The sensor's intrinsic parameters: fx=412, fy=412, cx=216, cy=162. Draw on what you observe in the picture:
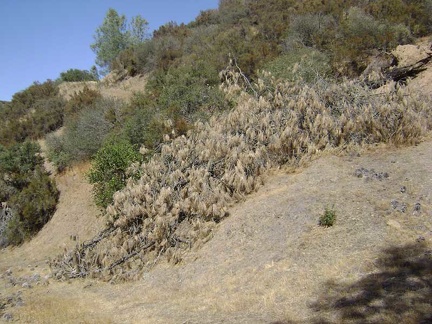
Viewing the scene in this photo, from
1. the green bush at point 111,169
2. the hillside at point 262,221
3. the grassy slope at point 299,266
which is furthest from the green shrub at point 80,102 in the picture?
the grassy slope at point 299,266

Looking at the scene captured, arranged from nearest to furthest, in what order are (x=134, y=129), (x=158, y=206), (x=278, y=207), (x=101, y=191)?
(x=278, y=207), (x=158, y=206), (x=101, y=191), (x=134, y=129)

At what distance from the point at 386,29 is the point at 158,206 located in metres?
11.5

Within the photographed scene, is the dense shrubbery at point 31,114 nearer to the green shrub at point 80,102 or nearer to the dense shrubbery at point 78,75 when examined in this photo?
the green shrub at point 80,102

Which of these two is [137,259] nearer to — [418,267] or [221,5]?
[418,267]

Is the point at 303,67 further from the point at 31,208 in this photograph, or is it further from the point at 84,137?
the point at 31,208

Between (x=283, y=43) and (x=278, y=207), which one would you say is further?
(x=283, y=43)

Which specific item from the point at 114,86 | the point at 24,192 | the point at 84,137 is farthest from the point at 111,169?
the point at 114,86

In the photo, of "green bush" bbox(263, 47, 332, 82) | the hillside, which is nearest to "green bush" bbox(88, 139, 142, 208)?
the hillside

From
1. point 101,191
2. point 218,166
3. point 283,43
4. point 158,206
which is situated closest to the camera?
point 158,206

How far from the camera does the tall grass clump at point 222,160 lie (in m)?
9.38

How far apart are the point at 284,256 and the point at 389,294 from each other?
84.9 inches

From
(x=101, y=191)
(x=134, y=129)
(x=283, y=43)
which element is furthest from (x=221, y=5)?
(x=101, y=191)

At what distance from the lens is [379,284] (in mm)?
5738

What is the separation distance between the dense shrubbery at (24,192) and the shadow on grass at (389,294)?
11.5m
